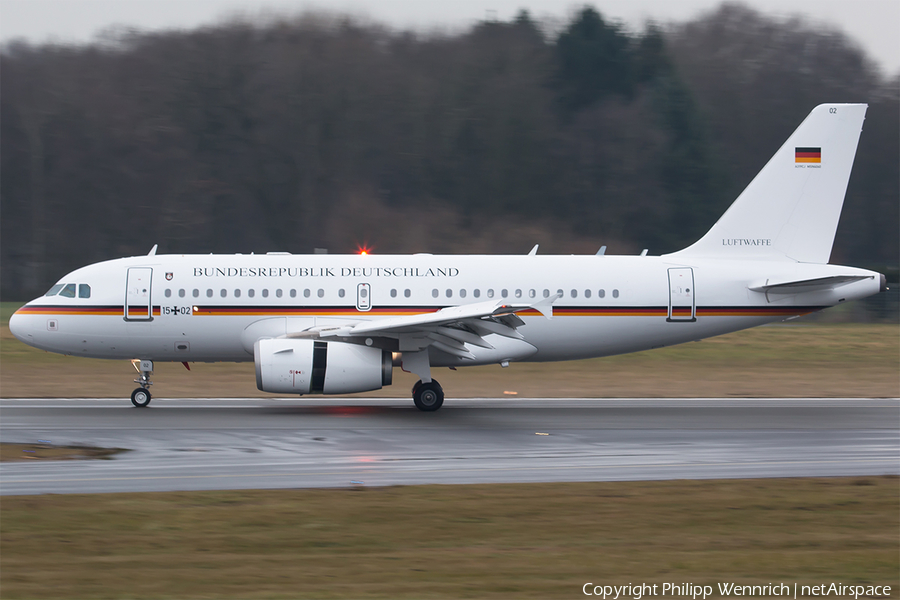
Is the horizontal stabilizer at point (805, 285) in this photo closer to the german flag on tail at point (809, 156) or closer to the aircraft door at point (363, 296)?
the german flag on tail at point (809, 156)

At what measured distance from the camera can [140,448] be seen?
14875 millimetres

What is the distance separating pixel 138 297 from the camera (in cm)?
2078

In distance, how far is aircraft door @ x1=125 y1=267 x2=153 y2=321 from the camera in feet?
68.0

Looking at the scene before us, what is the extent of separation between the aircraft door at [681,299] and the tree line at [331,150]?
2267 centimetres

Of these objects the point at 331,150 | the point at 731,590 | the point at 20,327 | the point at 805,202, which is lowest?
the point at 731,590

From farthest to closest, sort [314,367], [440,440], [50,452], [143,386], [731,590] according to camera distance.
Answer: [143,386]
[314,367]
[440,440]
[50,452]
[731,590]

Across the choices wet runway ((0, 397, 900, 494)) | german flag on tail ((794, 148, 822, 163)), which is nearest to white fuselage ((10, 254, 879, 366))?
wet runway ((0, 397, 900, 494))

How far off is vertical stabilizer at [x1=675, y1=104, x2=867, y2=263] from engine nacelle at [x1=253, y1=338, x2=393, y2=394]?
8847 millimetres

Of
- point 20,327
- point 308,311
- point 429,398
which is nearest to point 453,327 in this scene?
point 429,398

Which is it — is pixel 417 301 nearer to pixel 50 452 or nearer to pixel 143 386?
pixel 143 386

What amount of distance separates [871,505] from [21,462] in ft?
38.1

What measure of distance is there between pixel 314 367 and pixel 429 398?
2.74 meters

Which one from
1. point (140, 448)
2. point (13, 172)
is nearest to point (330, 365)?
point (140, 448)

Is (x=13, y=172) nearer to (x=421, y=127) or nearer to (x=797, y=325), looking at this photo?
(x=421, y=127)
